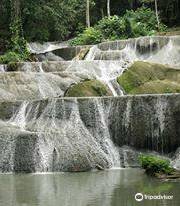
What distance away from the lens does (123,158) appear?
57.0ft

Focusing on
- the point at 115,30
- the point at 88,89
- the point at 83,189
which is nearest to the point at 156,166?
the point at 83,189

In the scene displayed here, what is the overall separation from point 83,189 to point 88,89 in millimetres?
9627

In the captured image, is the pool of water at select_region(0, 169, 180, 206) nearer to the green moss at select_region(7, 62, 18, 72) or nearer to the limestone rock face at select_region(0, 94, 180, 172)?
the limestone rock face at select_region(0, 94, 180, 172)

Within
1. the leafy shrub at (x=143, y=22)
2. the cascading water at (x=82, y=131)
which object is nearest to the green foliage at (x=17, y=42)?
the leafy shrub at (x=143, y=22)

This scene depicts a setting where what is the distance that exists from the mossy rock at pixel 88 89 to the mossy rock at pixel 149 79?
1408 mm

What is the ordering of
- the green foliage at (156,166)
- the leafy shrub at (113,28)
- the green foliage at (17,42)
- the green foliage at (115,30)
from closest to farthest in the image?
1. the green foliage at (156,166)
2. the green foliage at (17,42)
3. the green foliage at (115,30)
4. the leafy shrub at (113,28)

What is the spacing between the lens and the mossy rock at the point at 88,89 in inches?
830

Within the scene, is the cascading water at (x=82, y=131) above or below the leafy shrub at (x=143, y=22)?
below

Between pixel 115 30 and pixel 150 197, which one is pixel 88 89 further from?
pixel 115 30

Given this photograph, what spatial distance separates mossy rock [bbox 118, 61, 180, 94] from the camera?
864 inches

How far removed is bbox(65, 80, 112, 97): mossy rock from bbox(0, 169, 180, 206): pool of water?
6271mm

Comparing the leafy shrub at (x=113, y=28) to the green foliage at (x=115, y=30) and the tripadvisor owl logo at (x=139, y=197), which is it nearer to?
the green foliage at (x=115, y=30)

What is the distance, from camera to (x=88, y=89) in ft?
69.9

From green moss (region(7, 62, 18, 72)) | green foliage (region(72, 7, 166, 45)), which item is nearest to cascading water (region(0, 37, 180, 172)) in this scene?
green moss (region(7, 62, 18, 72))
